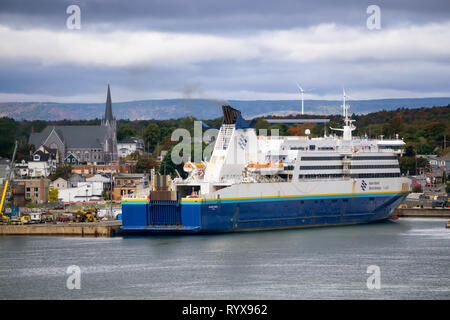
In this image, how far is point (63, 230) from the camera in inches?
2188

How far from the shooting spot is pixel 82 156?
135375mm

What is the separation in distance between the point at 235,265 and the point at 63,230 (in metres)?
16.2

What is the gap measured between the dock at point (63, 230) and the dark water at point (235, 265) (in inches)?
51.6

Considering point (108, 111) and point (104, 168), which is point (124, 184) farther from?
point (108, 111)

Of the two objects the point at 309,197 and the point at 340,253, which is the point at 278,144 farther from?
the point at 340,253

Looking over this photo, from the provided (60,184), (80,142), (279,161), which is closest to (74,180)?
(60,184)

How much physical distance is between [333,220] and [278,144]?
20.7 feet

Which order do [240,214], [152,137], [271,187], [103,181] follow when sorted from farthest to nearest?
[152,137], [103,181], [271,187], [240,214]

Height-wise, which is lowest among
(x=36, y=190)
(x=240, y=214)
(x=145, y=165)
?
(x=240, y=214)

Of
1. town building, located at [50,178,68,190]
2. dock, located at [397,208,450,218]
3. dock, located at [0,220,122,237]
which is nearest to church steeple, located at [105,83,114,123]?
town building, located at [50,178,68,190]

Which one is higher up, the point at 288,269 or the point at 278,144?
the point at 278,144

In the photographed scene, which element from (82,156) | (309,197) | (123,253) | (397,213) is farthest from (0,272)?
Result: (82,156)

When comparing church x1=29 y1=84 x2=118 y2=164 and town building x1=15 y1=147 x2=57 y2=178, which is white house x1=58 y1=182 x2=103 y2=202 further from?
church x1=29 y1=84 x2=118 y2=164
